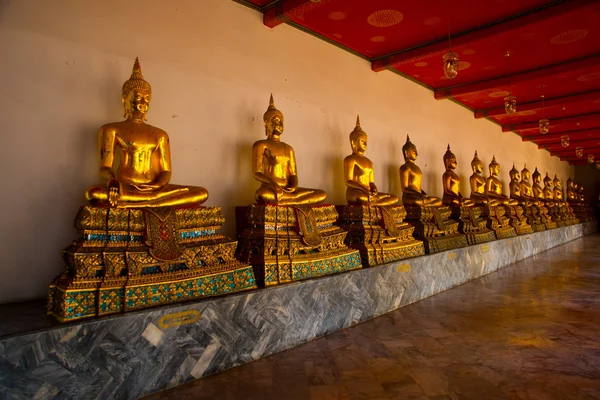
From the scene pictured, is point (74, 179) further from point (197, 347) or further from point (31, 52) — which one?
point (197, 347)

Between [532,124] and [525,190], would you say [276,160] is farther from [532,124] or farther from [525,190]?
[525,190]

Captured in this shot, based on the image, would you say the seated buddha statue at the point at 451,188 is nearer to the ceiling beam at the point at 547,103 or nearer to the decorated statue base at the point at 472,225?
the decorated statue base at the point at 472,225

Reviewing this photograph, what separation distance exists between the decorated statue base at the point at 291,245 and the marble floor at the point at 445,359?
52 cm

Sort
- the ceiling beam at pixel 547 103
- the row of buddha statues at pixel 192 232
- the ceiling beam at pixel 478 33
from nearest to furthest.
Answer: the row of buddha statues at pixel 192 232 → the ceiling beam at pixel 478 33 → the ceiling beam at pixel 547 103

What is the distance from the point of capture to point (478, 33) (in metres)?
4.49

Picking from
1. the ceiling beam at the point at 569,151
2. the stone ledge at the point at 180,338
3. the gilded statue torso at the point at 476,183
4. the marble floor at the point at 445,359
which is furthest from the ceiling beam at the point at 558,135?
the stone ledge at the point at 180,338

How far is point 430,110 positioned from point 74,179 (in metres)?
5.65

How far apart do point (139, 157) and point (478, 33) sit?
4002 mm

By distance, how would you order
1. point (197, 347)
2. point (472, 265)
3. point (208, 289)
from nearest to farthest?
1. point (197, 347)
2. point (208, 289)
3. point (472, 265)

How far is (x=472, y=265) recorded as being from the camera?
5055 millimetres

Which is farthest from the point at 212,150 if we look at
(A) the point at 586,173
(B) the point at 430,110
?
(A) the point at 586,173

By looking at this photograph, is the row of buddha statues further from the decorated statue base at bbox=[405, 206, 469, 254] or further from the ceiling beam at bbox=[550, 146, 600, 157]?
the ceiling beam at bbox=[550, 146, 600, 157]

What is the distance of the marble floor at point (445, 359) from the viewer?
1.96m

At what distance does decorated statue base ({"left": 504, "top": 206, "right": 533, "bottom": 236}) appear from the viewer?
23.2 ft
